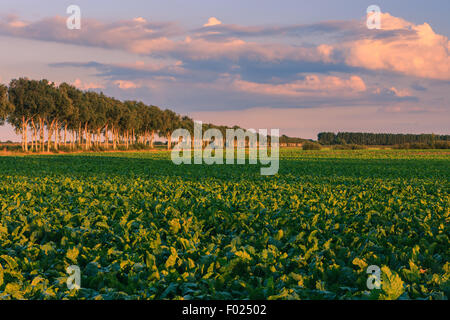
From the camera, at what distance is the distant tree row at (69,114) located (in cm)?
7419

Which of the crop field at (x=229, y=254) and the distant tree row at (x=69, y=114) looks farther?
the distant tree row at (x=69, y=114)

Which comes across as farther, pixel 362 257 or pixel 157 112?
pixel 157 112

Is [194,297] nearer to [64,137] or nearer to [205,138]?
[64,137]

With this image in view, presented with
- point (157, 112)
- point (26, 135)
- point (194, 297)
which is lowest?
point (194, 297)

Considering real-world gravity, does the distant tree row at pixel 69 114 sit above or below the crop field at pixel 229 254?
above

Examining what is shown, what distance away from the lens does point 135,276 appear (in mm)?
5547

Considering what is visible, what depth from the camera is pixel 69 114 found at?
80250 mm

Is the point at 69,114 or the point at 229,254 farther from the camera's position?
the point at 69,114

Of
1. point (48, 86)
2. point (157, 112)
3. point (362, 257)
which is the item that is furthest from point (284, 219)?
point (157, 112)

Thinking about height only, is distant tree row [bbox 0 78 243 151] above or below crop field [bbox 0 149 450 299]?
above

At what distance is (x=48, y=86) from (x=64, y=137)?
11835mm

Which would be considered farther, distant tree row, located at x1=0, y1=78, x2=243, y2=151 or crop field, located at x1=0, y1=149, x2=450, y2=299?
distant tree row, located at x1=0, y1=78, x2=243, y2=151

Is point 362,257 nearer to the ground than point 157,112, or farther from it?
nearer to the ground

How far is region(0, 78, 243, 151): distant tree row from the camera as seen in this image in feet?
243
